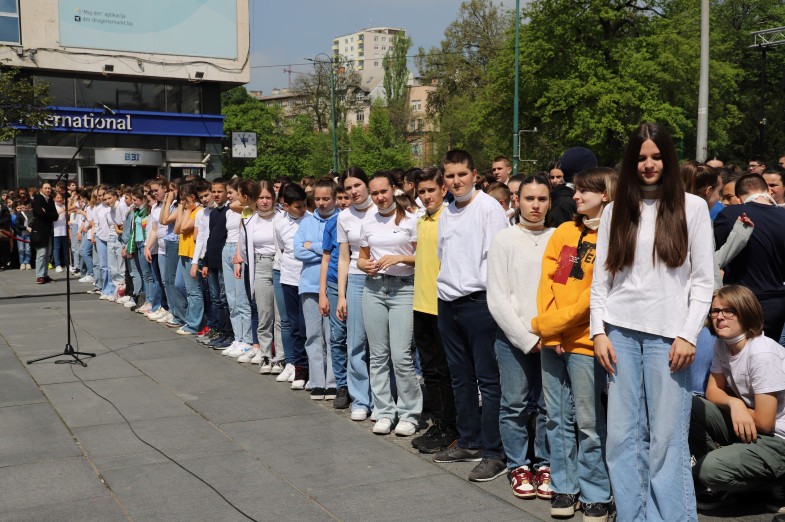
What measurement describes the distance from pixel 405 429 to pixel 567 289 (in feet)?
7.44

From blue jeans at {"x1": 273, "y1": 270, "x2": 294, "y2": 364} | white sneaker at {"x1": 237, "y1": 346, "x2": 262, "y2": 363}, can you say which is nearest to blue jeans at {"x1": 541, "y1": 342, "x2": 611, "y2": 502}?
blue jeans at {"x1": 273, "y1": 270, "x2": 294, "y2": 364}

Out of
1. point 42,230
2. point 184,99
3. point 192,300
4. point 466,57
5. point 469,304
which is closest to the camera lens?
point 469,304

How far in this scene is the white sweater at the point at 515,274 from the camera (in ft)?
15.6

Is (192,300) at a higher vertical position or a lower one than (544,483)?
higher

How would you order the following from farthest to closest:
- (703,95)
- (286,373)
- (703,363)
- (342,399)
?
(703,95) → (286,373) → (342,399) → (703,363)

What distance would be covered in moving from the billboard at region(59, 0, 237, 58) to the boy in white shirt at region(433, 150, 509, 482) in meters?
32.9

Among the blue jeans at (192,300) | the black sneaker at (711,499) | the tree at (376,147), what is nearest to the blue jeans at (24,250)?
the blue jeans at (192,300)

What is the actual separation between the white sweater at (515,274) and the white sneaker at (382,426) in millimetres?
1756

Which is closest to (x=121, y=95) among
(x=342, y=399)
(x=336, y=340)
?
(x=336, y=340)

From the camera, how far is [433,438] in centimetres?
573

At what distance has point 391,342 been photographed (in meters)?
6.19

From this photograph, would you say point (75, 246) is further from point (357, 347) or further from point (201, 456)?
point (201, 456)

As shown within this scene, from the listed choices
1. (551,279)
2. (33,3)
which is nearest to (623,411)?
(551,279)

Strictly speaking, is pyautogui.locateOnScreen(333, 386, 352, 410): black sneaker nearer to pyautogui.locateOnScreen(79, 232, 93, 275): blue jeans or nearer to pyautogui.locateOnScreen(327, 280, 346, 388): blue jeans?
pyautogui.locateOnScreen(327, 280, 346, 388): blue jeans
